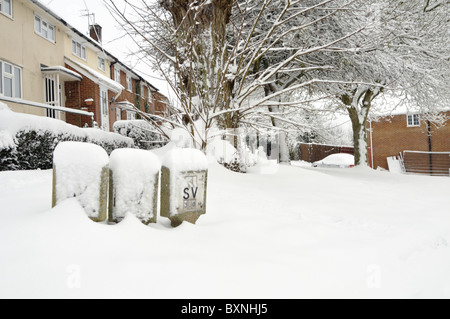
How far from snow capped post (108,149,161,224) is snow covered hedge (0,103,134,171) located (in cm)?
337

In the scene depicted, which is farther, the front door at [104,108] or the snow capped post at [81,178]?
the front door at [104,108]

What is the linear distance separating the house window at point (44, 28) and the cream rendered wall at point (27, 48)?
0.58 feet

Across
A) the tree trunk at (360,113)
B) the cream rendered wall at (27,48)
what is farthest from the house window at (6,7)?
the tree trunk at (360,113)

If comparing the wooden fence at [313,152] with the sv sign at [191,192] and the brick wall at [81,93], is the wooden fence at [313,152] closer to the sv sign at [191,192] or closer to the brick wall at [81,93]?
the brick wall at [81,93]

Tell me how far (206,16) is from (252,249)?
4556mm

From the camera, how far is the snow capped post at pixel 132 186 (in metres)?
2.40

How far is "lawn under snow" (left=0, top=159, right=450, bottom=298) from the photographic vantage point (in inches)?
62.0

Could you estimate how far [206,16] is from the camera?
5273 millimetres

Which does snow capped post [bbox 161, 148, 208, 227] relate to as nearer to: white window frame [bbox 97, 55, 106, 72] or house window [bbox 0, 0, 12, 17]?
house window [bbox 0, 0, 12, 17]

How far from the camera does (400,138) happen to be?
73.7ft

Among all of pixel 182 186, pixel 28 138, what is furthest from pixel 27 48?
pixel 182 186

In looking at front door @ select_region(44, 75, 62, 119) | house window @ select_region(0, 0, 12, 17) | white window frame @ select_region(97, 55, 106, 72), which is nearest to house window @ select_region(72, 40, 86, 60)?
white window frame @ select_region(97, 55, 106, 72)

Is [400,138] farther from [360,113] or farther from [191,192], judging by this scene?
[191,192]
